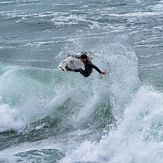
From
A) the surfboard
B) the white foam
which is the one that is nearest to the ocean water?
the white foam

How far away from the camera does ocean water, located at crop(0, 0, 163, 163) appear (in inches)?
328

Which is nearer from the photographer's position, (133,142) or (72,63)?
(133,142)

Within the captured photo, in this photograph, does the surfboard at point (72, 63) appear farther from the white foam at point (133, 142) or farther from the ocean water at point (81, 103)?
the white foam at point (133, 142)

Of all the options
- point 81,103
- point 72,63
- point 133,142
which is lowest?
point 133,142

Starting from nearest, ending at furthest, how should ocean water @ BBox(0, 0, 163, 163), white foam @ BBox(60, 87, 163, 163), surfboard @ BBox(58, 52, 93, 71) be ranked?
white foam @ BBox(60, 87, 163, 163), ocean water @ BBox(0, 0, 163, 163), surfboard @ BBox(58, 52, 93, 71)

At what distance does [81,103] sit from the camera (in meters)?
11.2

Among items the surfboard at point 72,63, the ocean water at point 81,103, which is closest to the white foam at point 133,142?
the ocean water at point 81,103

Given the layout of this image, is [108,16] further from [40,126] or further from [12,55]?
[40,126]

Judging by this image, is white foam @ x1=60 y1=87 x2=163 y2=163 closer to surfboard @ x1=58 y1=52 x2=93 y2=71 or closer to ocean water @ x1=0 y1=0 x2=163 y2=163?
ocean water @ x1=0 y1=0 x2=163 y2=163

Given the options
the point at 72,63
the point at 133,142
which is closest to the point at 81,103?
the point at 72,63

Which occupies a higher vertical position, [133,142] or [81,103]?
[81,103]

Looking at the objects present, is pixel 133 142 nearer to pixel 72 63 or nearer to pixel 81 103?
pixel 81 103

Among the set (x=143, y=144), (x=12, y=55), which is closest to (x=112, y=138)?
(x=143, y=144)

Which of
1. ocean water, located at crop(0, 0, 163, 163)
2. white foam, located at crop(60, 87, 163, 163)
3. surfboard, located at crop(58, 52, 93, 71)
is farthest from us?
surfboard, located at crop(58, 52, 93, 71)
